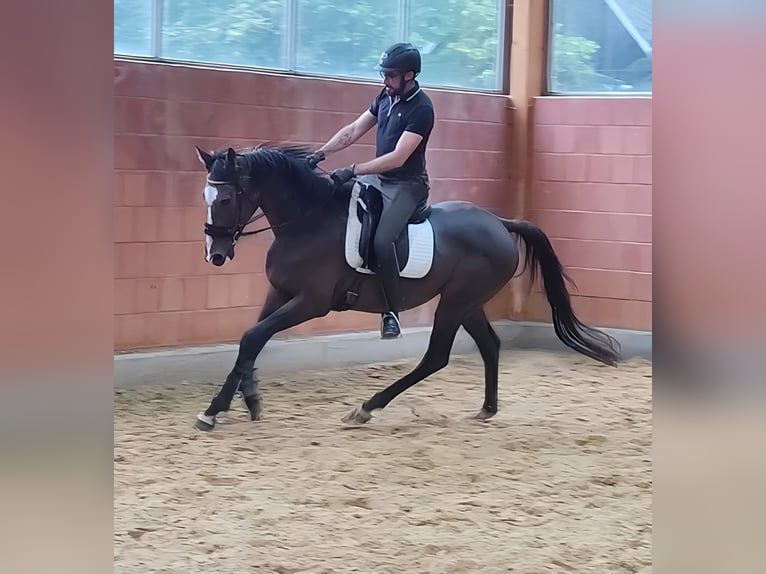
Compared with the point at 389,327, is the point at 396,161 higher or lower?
higher

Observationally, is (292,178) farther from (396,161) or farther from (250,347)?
(250,347)

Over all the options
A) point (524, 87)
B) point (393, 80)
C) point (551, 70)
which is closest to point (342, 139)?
point (393, 80)

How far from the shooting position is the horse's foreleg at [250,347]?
4.11 meters

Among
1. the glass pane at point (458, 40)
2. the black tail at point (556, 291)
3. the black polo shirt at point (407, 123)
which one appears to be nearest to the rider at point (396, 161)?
the black polo shirt at point (407, 123)

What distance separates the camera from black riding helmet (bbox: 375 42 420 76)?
13.6 ft

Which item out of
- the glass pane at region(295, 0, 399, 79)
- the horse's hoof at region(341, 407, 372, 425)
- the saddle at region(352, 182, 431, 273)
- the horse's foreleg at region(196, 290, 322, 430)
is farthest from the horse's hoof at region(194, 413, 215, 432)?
the glass pane at region(295, 0, 399, 79)

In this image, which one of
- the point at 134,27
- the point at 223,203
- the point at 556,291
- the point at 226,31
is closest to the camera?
the point at 223,203

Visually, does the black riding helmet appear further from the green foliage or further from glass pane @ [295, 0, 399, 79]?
the green foliage

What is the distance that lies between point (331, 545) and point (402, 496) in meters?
0.55

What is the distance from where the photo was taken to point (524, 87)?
20.6ft

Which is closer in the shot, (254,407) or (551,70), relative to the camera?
(254,407)

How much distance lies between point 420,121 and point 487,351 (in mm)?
1081
